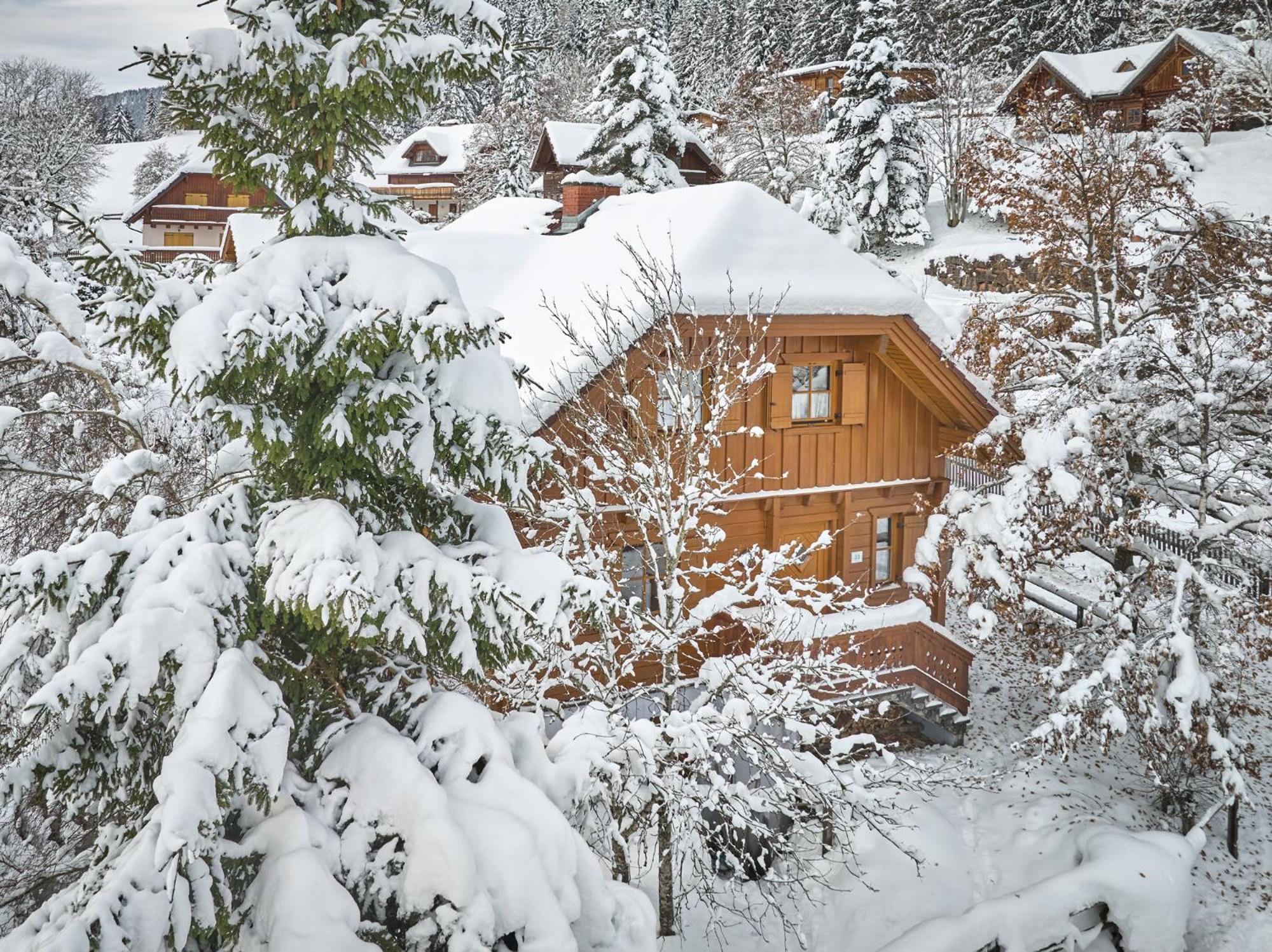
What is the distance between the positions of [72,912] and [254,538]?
92.0 inches

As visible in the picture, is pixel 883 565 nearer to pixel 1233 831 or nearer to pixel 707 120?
pixel 1233 831

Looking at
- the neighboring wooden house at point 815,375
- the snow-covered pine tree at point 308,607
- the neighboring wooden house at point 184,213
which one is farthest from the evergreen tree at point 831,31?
the snow-covered pine tree at point 308,607

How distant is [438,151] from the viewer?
214 feet

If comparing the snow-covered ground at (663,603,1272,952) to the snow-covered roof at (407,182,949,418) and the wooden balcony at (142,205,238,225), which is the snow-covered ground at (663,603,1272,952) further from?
the wooden balcony at (142,205,238,225)

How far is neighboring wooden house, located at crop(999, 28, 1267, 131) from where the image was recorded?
149 feet

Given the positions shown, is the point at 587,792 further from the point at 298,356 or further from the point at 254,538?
the point at 298,356

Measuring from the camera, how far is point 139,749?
5.23 metres

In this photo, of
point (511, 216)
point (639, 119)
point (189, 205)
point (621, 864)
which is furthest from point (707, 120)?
point (621, 864)

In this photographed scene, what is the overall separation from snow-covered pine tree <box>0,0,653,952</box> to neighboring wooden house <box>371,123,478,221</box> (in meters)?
61.2

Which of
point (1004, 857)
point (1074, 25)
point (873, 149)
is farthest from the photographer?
point (1074, 25)

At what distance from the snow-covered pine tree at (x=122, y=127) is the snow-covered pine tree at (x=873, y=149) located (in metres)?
78.0

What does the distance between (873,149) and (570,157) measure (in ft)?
45.5

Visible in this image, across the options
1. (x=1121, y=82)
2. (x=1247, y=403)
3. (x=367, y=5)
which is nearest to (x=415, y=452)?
(x=367, y=5)

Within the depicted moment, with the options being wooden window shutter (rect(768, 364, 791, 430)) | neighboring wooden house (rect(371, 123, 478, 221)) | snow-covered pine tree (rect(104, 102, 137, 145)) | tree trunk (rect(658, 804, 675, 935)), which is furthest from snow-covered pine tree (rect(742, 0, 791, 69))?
tree trunk (rect(658, 804, 675, 935))
